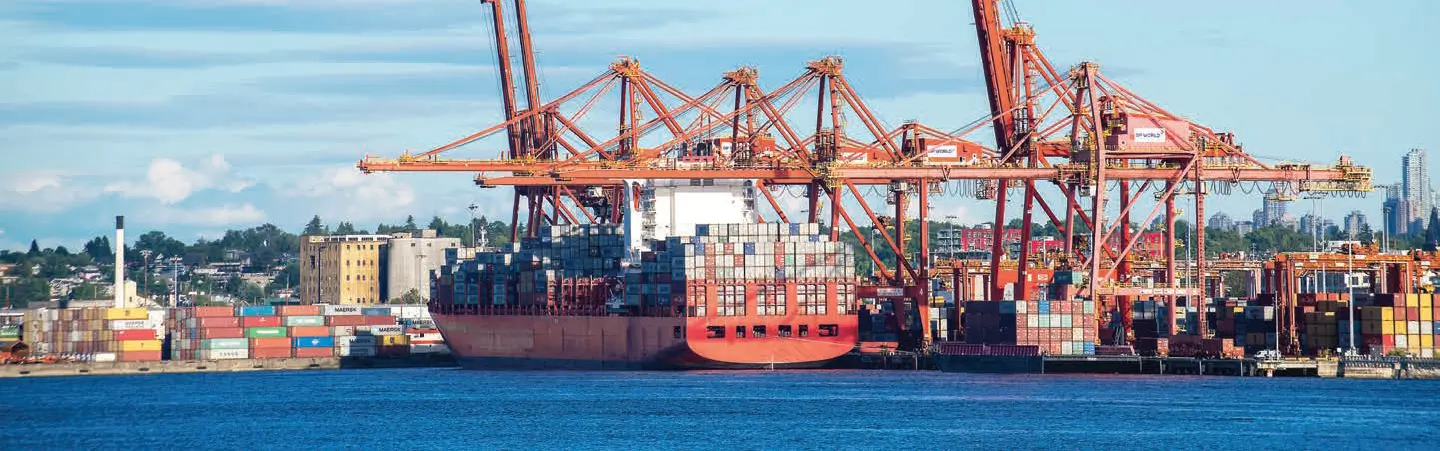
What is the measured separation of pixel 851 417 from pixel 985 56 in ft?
74.9

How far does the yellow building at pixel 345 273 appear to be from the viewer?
18712 centimetres

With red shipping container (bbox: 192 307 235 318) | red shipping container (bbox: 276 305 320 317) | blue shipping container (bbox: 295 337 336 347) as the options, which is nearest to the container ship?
blue shipping container (bbox: 295 337 336 347)

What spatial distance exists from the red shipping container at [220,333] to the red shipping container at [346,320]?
15.6 feet

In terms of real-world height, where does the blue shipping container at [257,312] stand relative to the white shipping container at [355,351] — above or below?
above

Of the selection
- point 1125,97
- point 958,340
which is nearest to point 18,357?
point 958,340

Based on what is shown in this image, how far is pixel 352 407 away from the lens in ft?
250

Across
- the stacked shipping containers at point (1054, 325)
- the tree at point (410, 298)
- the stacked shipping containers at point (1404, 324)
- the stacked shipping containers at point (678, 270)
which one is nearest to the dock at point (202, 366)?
the stacked shipping containers at point (678, 270)

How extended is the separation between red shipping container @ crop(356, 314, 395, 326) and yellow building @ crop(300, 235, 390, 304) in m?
69.9

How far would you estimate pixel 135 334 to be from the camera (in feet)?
334

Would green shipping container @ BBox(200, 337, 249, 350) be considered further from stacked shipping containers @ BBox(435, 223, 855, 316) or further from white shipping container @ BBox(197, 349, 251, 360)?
stacked shipping containers @ BBox(435, 223, 855, 316)

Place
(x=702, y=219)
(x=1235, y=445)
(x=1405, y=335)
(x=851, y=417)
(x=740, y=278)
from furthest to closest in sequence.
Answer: (x=702, y=219) → (x=740, y=278) → (x=1405, y=335) → (x=851, y=417) → (x=1235, y=445)

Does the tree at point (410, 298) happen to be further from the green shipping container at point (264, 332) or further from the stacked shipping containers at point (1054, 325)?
the stacked shipping containers at point (1054, 325)

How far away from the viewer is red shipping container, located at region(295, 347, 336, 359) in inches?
4107

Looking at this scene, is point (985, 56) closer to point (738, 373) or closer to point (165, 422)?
point (738, 373)
